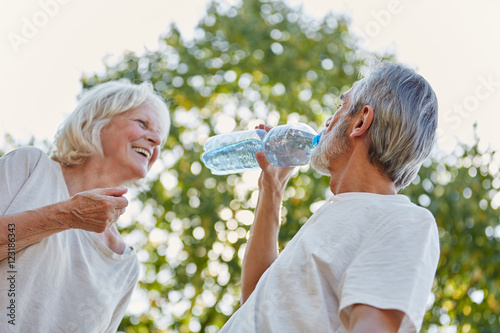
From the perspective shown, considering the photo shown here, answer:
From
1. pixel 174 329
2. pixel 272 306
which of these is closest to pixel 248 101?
pixel 174 329

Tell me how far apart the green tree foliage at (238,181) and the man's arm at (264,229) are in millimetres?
3875

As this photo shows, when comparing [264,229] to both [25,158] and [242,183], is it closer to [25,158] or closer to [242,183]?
[25,158]

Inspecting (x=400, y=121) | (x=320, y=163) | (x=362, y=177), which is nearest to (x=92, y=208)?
(x=320, y=163)

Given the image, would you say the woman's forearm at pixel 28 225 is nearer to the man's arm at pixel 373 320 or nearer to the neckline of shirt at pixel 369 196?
the neckline of shirt at pixel 369 196

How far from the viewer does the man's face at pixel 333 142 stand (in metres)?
2.14

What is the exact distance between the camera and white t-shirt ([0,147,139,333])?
2316 millimetres

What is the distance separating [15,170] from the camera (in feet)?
8.25

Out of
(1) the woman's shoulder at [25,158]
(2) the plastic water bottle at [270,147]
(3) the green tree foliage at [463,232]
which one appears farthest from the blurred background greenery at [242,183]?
(1) the woman's shoulder at [25,158]

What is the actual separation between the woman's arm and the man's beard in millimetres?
718

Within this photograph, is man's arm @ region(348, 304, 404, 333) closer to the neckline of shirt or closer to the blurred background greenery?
the neckline of shirt

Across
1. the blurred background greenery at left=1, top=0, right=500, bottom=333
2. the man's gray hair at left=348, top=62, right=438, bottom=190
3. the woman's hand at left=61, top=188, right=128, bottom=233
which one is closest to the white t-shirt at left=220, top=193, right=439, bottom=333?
the man's gray hair at left=348, top=62, right=438, bottom=190

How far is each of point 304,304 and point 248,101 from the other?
579cm

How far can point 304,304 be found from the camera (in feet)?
5.89

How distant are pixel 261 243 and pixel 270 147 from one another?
591mm
